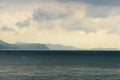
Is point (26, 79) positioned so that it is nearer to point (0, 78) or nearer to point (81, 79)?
point (0, 78)

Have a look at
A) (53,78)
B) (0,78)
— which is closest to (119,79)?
(53,78)

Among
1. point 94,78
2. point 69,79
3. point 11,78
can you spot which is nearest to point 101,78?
point 94,78

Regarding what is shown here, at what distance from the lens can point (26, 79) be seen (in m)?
120

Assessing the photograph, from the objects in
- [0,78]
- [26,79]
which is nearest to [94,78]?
[26,79]

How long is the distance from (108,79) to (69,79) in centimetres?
1190

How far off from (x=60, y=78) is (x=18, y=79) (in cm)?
1297

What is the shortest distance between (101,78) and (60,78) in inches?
504

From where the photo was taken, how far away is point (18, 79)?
395ft

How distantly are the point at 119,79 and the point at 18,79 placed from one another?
99.3 feet

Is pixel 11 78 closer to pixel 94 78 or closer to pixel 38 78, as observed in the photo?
pixel 38 78

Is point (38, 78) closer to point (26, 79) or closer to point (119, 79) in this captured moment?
point (26, 79)

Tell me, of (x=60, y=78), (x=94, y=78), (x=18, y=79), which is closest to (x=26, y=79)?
(x=18, y=79)

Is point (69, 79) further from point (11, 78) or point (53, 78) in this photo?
point (11, 78)

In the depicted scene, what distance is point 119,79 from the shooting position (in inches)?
4715
